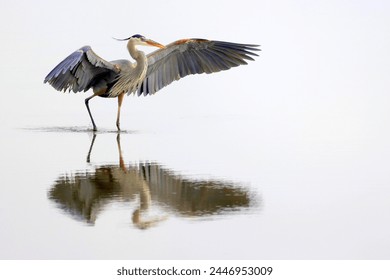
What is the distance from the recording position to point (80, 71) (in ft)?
40.5

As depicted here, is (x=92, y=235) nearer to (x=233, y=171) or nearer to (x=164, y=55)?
(x=233, y=171)

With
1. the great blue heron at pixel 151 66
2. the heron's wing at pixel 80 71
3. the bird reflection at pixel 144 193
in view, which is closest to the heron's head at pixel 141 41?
the great blue heron at pixel 151 66

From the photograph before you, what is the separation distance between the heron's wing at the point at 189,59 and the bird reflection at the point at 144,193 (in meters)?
4.07

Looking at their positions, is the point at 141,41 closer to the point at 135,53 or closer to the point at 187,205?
the point at 135,53

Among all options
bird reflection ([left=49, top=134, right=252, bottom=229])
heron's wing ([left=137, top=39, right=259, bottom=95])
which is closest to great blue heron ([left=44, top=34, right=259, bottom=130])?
heron's wing ([left=137, top=39, right=259, bottom=95])

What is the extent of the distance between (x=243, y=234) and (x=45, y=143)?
518cm

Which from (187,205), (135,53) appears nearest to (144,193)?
(187,205)

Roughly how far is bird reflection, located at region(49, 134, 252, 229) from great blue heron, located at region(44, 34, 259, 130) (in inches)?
143

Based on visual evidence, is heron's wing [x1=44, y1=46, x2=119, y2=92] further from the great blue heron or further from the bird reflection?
the bird reflection

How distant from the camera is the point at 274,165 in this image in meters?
9.40

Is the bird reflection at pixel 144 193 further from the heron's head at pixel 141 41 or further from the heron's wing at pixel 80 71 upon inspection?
the heron's head at pixel 141 41

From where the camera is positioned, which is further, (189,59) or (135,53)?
(189,59)

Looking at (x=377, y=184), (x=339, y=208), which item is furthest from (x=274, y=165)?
(x=339, y=208)

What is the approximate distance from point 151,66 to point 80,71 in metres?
1.45
